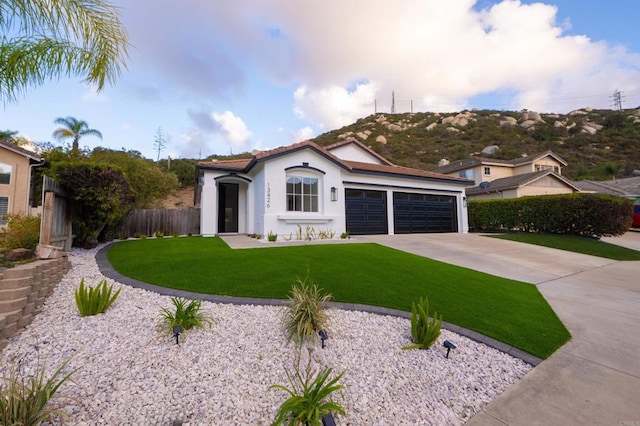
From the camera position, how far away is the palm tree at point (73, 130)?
20.7 meters

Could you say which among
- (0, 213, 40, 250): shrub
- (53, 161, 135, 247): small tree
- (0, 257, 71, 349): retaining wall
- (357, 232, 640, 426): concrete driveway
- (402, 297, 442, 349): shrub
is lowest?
(357, 232, 640, 426): concrete driveway

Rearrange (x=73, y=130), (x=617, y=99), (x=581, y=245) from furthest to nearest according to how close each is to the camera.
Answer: (x=617, y=99)
(x=73, y=130)
(x=581, y=245)

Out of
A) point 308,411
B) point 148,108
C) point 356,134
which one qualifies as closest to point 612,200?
point 308,411

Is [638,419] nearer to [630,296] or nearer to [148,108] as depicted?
[630,296]

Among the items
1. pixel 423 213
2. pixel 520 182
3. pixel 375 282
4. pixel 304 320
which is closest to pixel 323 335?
pixel 304 320

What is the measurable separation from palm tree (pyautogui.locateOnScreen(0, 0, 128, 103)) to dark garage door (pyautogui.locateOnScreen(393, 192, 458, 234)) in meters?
13.4

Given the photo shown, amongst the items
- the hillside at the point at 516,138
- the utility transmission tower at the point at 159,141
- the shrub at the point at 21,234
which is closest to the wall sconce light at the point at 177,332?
the shrub at the point at 21,234

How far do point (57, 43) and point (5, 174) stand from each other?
17.6 meters

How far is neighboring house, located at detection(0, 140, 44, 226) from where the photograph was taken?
14812 mm

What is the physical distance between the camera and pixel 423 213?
52.9 ft

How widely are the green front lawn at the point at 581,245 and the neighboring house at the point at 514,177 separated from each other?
11785 millimetres

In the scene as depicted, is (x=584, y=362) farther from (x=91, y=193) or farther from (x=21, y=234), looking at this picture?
(x=91, y=193)

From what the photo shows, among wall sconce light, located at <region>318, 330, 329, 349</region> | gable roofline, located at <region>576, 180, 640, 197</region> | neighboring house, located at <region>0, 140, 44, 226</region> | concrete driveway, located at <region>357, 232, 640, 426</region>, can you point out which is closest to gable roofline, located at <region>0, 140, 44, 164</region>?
neighboring house, located at <region>0, 140, 44, 226</region>

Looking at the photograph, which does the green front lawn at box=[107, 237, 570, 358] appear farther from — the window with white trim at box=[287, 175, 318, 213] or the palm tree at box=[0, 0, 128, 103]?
the window with white trim at box=[287, 175, 318, 213]
